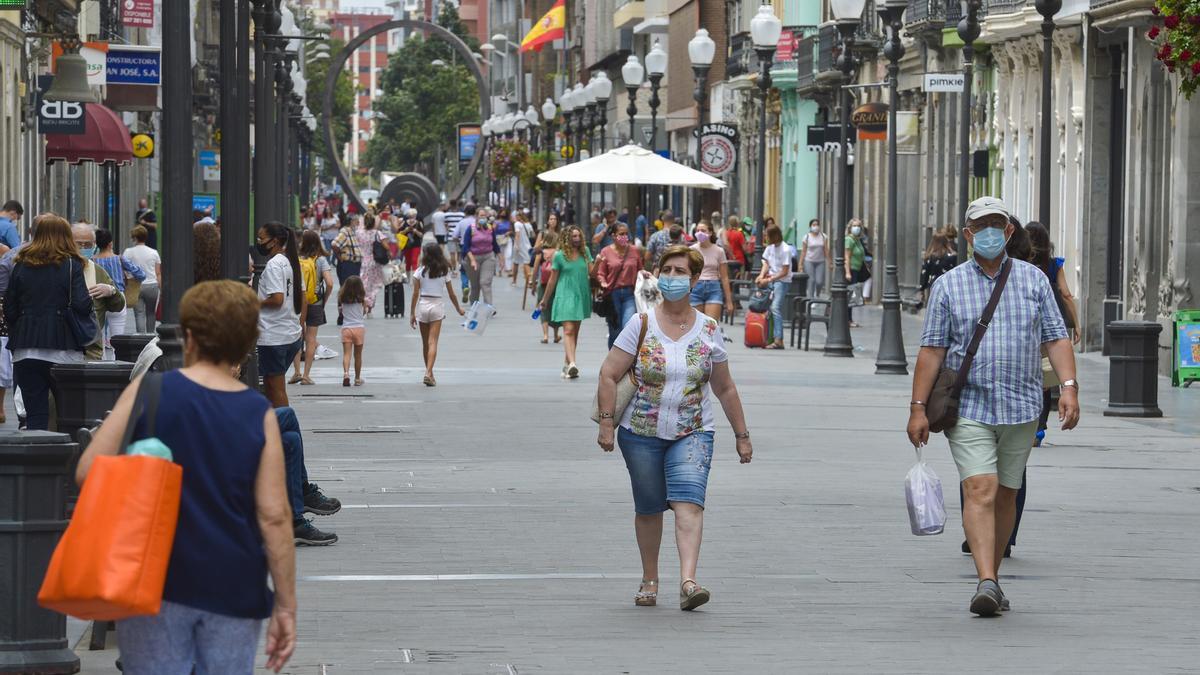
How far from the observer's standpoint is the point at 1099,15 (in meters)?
30.3

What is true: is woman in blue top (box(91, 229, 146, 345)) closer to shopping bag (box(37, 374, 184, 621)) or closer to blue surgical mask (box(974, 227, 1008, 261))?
blue surgical mask (box(974, 227, 1008, 261))

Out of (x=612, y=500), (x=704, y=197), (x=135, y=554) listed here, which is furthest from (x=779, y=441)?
(x=704, y=197)

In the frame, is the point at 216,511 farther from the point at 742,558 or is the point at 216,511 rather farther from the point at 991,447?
the point at 742,558

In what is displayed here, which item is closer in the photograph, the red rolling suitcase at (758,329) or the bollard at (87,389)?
the bollard at (87,389)

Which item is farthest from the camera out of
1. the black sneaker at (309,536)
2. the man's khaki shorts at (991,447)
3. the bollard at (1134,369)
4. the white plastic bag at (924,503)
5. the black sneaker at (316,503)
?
the bollard at (1134,369)

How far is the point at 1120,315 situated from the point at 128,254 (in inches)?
508

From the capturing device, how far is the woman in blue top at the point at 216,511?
574cm

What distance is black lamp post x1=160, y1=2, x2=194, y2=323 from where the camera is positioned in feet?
42.0

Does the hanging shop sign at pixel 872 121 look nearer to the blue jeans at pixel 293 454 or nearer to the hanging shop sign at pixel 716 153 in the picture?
the hanging shop sign at pixel 716 153

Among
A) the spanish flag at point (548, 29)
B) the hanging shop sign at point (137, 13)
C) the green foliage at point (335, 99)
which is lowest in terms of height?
the hanging shop sign at point (137, 13)

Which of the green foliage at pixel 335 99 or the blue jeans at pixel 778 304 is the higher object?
the green foliage at pixel 335 99

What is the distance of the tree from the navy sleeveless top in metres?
136

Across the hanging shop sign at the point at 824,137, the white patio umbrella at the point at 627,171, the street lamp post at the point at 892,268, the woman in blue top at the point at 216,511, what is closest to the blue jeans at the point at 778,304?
the white patio umbrella at the point at 627,171

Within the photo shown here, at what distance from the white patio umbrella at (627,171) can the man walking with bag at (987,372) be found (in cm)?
2330
